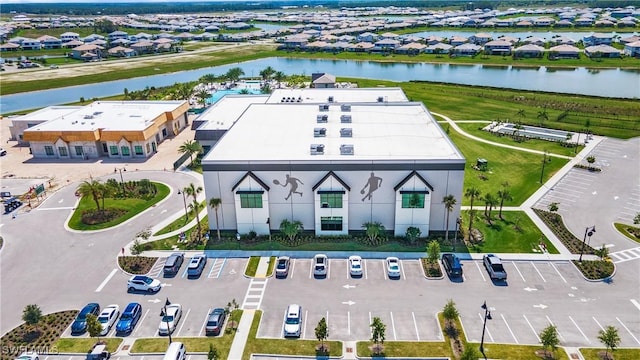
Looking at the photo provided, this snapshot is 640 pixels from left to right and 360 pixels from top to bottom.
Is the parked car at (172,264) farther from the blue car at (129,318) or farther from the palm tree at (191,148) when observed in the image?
the palm tree at (191,148)

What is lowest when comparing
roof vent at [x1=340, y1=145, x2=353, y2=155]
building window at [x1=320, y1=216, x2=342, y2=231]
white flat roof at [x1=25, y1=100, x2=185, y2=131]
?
building window at [x1=320, y1=216, x2=342, y2=231]

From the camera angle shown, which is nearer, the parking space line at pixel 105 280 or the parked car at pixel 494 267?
the parked car at pixel 494 267

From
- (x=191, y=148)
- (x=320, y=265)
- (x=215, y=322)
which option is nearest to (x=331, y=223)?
(x=320, y=265)

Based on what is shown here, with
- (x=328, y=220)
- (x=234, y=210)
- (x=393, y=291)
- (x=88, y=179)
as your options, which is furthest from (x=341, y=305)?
(x=88, y=179)

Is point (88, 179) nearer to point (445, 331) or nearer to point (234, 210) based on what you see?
point (234, 210)

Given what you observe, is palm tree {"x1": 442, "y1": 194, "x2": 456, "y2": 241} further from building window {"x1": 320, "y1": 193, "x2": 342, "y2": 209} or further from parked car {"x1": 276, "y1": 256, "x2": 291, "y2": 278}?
parked car {"x1": 276, "y1": 256, "x2": 291, "y2": 278}

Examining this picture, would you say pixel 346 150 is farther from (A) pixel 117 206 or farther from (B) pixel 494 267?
(A) pixel 117 206

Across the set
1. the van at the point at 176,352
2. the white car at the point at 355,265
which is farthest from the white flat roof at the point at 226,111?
the van at the point at 176,352

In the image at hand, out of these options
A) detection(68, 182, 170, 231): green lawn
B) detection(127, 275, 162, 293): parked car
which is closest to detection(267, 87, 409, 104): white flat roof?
detection(68, 182, 170, 231): green lawn
